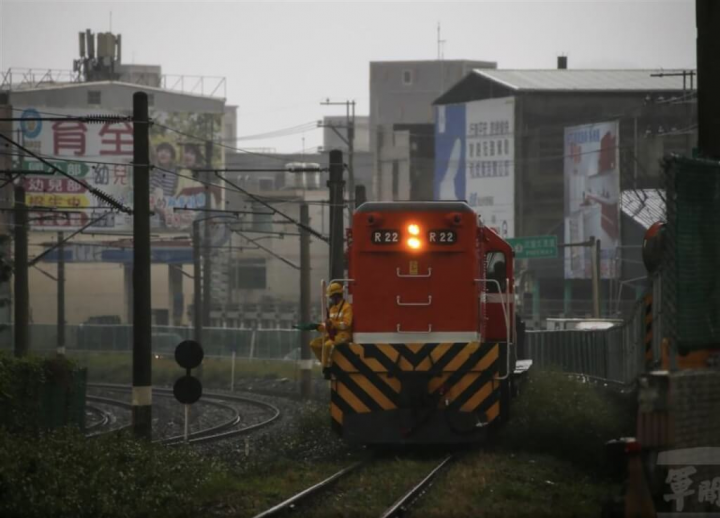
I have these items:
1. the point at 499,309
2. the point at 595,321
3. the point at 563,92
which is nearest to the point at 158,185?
the point at 563,92

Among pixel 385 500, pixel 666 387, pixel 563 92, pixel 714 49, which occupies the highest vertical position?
pixel 563 92

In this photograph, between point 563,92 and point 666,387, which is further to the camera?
point 563,92

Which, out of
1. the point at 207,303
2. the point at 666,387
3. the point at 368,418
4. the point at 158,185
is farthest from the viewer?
the point at 158,185

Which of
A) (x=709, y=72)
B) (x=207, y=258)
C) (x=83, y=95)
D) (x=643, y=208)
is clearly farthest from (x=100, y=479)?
(x=83, y=95)

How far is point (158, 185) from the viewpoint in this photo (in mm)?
80250

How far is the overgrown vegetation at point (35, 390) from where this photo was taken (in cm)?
2212

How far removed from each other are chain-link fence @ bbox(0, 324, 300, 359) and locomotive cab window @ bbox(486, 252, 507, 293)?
118ft

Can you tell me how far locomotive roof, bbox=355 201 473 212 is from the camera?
1862 centimetres

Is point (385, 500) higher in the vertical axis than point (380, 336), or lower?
lower

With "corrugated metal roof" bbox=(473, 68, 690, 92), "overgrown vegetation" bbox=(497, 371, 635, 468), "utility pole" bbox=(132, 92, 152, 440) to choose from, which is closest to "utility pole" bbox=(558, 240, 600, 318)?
"overgrown vegetation" bbox=(497, 371, 635, 468)

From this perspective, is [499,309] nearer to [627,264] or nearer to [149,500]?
[149,500]

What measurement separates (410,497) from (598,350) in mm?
20381

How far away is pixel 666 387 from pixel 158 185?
70683 mm

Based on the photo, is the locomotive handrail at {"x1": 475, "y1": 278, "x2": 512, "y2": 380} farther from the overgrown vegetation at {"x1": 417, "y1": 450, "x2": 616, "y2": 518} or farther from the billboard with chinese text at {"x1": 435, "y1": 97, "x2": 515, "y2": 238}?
the billboard with chinese text at {"x1": 435, "y1": 97, "x2": 515, "y2": 238}
